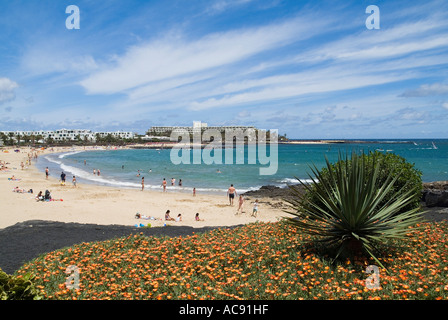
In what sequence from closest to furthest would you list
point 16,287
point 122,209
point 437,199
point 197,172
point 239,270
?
point 16,287 < point 239,270 < point 437,199 < point 122,209 < point 197,172

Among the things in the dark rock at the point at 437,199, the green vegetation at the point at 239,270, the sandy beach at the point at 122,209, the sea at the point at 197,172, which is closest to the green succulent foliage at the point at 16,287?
the green vegetation at the point at 239,270

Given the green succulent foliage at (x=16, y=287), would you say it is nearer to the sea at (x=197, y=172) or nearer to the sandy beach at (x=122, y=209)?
the sea at (x=197, y=172)

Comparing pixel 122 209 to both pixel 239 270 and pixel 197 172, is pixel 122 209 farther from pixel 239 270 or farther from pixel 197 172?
pixel 197 172

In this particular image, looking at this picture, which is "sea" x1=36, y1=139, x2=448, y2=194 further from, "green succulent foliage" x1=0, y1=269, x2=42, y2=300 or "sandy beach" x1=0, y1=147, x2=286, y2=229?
"sandy beach" x1=0, y1=147, x2=286, y2=229

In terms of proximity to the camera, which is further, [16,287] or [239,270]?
[239,270]

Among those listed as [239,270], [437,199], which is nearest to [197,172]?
[437,199]

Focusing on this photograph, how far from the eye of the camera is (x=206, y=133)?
196m

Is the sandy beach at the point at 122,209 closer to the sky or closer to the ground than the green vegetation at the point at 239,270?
closer to the ground

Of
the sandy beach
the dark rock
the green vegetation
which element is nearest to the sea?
the green vegetation

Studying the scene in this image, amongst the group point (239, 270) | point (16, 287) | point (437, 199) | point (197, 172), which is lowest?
point (197, 172)

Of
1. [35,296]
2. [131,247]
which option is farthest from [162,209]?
[35,296]
